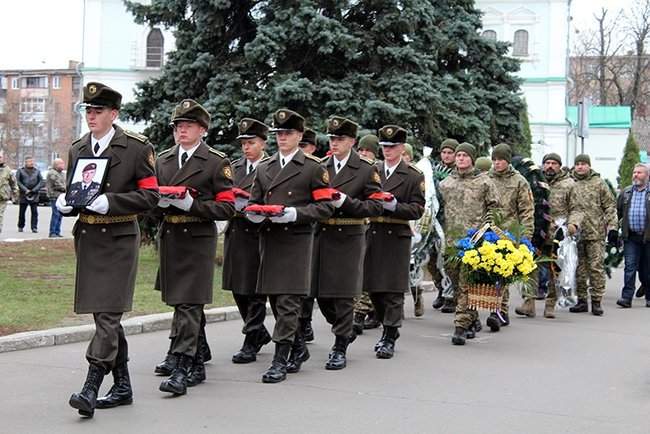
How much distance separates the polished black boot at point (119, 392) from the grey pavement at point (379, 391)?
0.24 ft

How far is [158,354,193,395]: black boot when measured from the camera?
7.54 m

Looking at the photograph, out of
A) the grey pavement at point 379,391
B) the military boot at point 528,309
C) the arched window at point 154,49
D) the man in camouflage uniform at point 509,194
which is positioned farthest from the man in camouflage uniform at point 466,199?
the arched window at point 154,49

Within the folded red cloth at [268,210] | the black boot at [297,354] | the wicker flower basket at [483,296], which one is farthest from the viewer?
the wicker flower basket at [483,296]

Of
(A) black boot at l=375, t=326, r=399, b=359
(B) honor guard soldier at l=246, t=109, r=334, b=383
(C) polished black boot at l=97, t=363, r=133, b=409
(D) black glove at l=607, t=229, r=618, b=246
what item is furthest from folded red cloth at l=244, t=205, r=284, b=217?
(D) black glove at l=607, t=229, r=618, b=246

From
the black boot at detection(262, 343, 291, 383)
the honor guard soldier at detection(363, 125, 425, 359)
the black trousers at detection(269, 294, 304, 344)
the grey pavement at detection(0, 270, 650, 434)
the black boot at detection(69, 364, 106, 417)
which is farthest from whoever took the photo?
the honor guard soldier at detection(363, 125, 425, 359)

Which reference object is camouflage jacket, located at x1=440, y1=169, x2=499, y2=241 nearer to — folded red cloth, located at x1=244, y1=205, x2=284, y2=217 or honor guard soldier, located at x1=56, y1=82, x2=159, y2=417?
folded red cloth, located at x1=244, y1=205, x2=284, y2=217

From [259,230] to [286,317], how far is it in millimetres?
863

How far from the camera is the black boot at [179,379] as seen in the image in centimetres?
754

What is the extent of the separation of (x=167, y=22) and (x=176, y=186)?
39.2ft

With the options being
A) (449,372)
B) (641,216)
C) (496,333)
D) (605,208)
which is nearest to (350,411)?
(449,372)

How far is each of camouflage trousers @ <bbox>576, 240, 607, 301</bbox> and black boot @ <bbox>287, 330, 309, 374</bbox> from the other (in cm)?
620

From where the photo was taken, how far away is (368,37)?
18.5m

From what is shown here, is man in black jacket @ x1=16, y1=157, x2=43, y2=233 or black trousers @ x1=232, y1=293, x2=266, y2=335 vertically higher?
man in black jacket @ x1=16, y1=157, x2=43, y2=233

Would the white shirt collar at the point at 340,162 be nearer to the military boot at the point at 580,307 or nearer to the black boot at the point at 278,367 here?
the black boot at the point at 278,367
